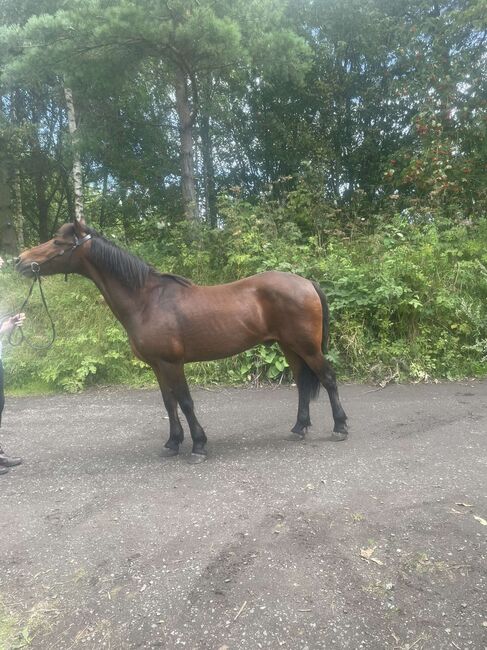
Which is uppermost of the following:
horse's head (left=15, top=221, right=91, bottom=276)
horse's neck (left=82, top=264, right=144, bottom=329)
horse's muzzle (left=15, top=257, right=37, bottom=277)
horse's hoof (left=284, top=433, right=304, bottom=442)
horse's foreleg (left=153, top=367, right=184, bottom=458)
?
horse's head (left=15, top=221, right=91, bottom=276)

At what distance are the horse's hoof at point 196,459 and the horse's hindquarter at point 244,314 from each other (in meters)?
0.87

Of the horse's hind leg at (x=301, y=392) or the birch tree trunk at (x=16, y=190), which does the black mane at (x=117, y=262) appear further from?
the birch tree trunk at (x=16, y=190)

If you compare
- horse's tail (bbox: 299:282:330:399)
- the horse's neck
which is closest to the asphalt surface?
horse's tail (bbox: 299:282:330:399)

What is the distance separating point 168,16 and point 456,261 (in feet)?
19.9

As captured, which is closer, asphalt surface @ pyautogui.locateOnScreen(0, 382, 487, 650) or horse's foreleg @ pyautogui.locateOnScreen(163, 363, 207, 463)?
asphalt surface @ pyautogui.locateOnScreen(0, 382, 487, 650)

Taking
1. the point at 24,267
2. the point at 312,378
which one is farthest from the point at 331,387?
the point at 24,267

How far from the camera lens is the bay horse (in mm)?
3703

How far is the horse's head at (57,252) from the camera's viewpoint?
3.66 m

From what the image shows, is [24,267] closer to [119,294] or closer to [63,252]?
[63,252]

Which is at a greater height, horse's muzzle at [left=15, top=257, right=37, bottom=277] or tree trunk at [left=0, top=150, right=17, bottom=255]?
tree trunk at [left=0, top=150, right=17, bottom=255]

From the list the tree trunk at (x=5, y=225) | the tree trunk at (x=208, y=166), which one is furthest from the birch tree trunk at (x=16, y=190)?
the tree trunk at (x=208, y=166)

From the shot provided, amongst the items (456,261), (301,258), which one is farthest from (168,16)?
(456,261)

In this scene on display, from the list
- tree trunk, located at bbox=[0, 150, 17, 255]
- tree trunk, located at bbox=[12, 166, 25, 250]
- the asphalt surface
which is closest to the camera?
the asphalt surface

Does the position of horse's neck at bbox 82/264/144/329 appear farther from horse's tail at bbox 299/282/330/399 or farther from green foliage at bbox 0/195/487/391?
green foliage at bbox 0/195/487/391
